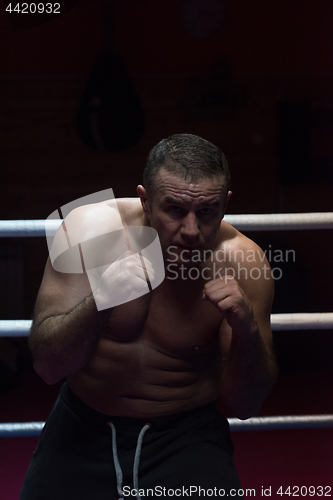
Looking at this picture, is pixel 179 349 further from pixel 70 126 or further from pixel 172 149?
pixel 70 126

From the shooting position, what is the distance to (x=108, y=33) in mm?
2324

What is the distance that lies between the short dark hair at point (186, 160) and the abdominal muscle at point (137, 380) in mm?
283

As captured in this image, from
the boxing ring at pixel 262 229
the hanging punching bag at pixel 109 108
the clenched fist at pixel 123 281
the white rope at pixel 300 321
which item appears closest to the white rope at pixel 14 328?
the boxing ring at pixel 262 229

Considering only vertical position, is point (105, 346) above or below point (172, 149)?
below

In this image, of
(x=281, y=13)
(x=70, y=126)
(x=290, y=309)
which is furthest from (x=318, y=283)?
(x=70, y=126)

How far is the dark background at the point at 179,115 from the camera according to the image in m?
2.29

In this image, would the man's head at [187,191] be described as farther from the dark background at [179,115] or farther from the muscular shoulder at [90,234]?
the dark background at [179,115]

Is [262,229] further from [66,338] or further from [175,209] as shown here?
[66,338]

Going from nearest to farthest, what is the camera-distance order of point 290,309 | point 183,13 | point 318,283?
1. point 183,13
2. point 290,309
3. point 318,283

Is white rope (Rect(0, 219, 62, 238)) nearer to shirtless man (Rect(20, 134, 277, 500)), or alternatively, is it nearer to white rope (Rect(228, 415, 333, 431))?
shirtless man (Rect(20, 134, 277, 500))

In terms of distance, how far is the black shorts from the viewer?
0.74 m

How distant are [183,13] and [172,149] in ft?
5.80

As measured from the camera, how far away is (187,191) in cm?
70

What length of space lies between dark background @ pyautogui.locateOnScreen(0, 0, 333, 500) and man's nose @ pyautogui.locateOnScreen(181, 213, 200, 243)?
1.67 m
